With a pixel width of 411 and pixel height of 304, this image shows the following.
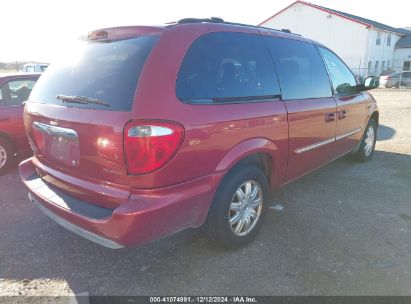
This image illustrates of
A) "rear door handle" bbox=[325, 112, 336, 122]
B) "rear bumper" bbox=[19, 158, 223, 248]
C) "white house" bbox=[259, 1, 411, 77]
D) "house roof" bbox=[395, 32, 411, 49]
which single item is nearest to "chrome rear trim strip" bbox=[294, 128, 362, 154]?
"rear door handle" bbox=[325, 112, 336, 122]

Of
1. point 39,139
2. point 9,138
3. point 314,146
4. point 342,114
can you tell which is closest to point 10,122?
point 9,138

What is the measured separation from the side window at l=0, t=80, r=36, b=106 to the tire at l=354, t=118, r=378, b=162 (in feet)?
18.2

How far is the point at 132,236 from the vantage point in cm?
236

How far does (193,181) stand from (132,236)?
22.9 inches

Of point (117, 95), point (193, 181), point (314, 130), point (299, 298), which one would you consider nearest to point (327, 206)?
point (314, 130)

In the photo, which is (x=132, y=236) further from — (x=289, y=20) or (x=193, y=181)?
(x=289, y=20)

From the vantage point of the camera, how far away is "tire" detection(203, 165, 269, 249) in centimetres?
291

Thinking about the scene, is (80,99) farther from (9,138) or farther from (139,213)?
(9,138)

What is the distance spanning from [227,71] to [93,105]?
112 centimetres

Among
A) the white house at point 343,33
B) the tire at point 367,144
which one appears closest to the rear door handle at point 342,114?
the tire at point 367,144

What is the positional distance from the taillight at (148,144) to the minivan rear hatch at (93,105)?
0.19 feet

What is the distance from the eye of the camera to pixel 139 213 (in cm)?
231

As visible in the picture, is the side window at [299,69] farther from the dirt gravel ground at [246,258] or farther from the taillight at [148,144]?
the taillight at [148,144]

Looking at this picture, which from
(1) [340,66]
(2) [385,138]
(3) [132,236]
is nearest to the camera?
(3) [132,236]
